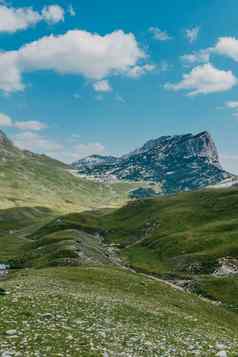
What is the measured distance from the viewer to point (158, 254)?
123062mm

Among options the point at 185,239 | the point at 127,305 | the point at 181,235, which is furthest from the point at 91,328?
the point at 181,235

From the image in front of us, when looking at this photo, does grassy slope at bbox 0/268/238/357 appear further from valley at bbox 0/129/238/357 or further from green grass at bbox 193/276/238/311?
green grass at bbox 193/276/238/311

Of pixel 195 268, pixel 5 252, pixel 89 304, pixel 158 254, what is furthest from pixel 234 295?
pixel 5 252

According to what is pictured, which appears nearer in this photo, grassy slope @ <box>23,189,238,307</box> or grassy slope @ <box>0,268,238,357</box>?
grassy slope @ <box>0,268,238,357</box>

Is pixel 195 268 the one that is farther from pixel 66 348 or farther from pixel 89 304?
pixel 66 348

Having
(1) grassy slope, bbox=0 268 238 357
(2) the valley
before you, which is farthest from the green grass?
(1) grassy slope, bbox=0 268 238 357

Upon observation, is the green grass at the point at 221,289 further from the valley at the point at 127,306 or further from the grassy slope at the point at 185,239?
the valley at the point at 127,306

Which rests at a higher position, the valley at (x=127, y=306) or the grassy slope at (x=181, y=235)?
the grassy slope at (x=181, y=235)

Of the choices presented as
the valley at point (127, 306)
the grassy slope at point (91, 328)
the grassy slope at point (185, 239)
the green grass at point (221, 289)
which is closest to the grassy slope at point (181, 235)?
the grassy slope at point (185, 239)

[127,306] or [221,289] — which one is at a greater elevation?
[127,306]

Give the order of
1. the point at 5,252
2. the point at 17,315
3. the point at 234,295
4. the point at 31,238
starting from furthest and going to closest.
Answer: the point at 31,238 → the point at 5,252 → the point at 234,295 → the point at 17,315

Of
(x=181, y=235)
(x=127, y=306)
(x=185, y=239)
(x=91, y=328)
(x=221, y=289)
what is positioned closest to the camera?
(x=91, y=328)

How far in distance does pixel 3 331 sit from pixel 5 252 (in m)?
127

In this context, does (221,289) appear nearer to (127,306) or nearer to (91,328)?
(127,306)
